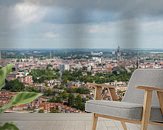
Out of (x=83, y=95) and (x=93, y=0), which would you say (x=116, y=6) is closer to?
(x=93, y=0)

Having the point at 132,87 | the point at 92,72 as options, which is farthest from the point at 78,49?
the point at 132,87

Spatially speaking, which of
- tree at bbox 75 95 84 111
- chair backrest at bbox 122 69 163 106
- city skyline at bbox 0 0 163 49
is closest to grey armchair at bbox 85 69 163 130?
chair backrest at bbox 122 69 163 106

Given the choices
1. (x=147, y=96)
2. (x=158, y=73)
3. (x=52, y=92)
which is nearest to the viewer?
(x=147, y=96)

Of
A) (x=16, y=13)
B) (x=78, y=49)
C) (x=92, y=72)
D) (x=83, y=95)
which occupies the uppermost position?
(x=16, y=13)

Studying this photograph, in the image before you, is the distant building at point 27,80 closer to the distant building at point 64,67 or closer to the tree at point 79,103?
the distant building at point 64,67

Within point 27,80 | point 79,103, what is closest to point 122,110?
point 79,103

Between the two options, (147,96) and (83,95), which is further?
(83,95)

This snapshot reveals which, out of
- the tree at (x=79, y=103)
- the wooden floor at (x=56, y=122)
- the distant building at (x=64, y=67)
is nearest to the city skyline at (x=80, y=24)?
the distant building at (x=64, y=67)
